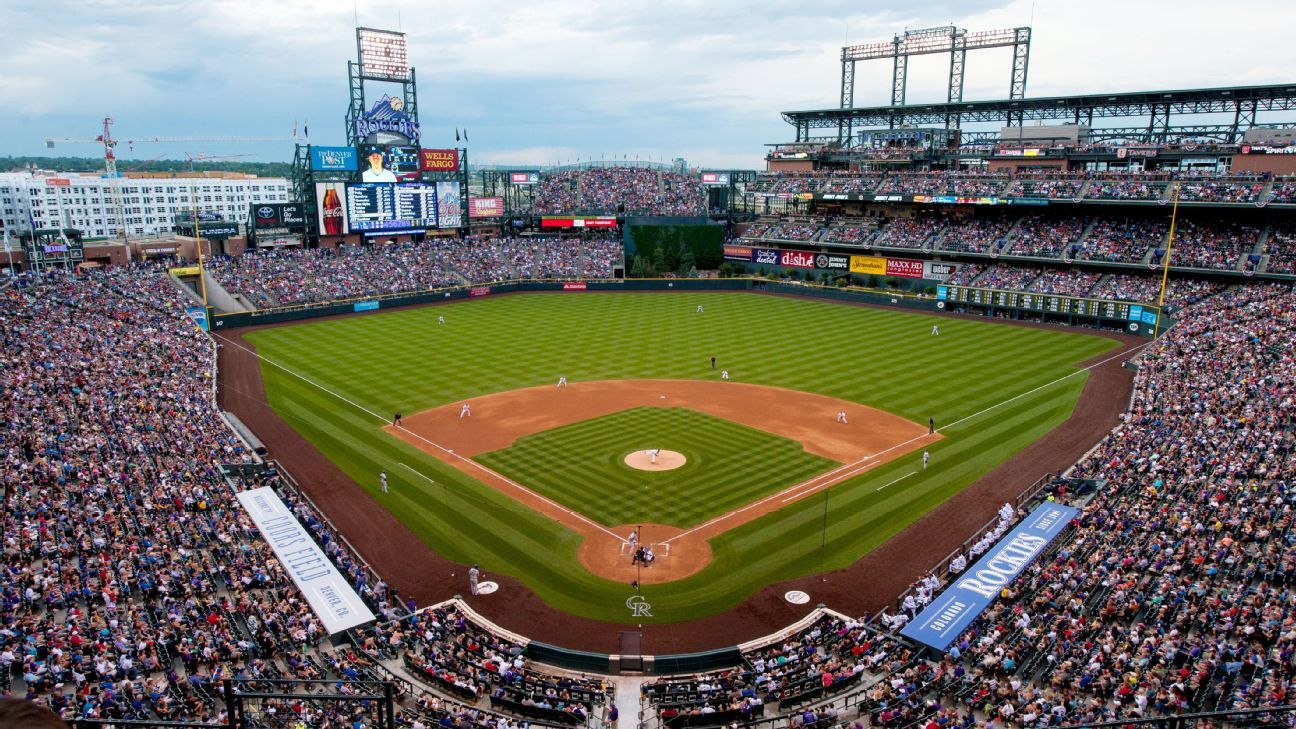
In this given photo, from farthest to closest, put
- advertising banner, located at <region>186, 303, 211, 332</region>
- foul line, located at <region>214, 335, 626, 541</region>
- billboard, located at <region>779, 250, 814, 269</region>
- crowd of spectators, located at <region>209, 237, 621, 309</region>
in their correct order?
billboard, located at <region>779, 250, 814, 269</region> → crowd of spectators, located at <region>209, 237, 621, 309</region> → advertising banner, located at <region>186, 303, 211, 332</region> → foul line, located at <region>214, 335, 626, 541</region>

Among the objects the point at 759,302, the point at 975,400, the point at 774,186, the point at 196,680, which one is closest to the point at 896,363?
the point at 975,400

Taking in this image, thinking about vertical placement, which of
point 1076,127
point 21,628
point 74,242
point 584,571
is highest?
point 1076,127

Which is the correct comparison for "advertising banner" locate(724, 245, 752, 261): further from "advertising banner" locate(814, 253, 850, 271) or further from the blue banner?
the blue banner

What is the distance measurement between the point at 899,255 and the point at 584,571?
63.3m

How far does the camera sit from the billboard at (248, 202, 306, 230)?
75.9 metres

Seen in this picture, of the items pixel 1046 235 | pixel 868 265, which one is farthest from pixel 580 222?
pixel 1046 235

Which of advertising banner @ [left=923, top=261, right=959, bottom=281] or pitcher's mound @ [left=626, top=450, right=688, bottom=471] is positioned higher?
advertising banner @ [left=923, top=261, right=959, bottom=281]

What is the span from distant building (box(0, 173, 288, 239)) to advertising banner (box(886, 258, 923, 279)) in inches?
4195

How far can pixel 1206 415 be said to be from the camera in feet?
105

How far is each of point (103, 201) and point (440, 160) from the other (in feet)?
283

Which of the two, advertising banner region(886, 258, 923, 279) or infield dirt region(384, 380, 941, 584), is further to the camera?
advertising banner region(886, 258, 923, 279)

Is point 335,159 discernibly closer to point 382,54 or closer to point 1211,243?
point 382,54

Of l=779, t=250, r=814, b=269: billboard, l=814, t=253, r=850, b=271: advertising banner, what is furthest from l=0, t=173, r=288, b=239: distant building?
l=814, t=253, r=850, b=271: advertising banner

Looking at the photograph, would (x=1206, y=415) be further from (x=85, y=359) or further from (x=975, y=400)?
(x=85, y=359)
